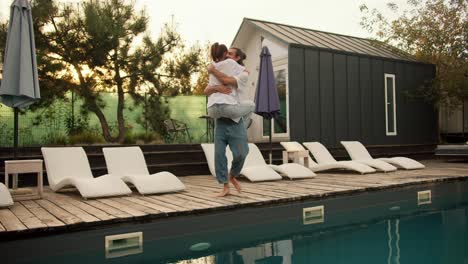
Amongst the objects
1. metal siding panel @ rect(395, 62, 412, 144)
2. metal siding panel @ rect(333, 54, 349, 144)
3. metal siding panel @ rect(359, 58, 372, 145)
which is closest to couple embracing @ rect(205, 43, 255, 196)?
metal siding panel @ rect(333, 54, 349, 144)

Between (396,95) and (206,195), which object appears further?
(396,95)

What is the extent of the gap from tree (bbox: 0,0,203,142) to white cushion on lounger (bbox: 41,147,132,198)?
3165 mm

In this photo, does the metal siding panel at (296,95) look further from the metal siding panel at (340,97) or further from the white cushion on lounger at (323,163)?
the white cushion on lounger at (323,163)

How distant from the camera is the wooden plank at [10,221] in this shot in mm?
→ 3107

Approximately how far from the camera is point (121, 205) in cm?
418

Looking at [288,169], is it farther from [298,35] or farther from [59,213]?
[298,35]

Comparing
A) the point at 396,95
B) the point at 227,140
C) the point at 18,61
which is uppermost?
the point at 396,95

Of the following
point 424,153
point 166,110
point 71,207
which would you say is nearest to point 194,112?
point 166,110

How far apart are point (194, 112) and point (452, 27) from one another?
7.78 m

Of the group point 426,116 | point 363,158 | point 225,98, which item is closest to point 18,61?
point 225,98

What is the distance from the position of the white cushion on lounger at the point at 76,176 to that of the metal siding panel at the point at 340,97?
22.2 feet

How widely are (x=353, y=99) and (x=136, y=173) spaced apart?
695cm

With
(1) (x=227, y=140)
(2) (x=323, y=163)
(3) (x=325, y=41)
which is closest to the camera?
(1) (x=227, y=140)

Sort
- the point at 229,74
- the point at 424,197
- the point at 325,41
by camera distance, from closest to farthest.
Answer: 1. the point at 229,74
2. the point at 424,197
3. the point at 325,41
